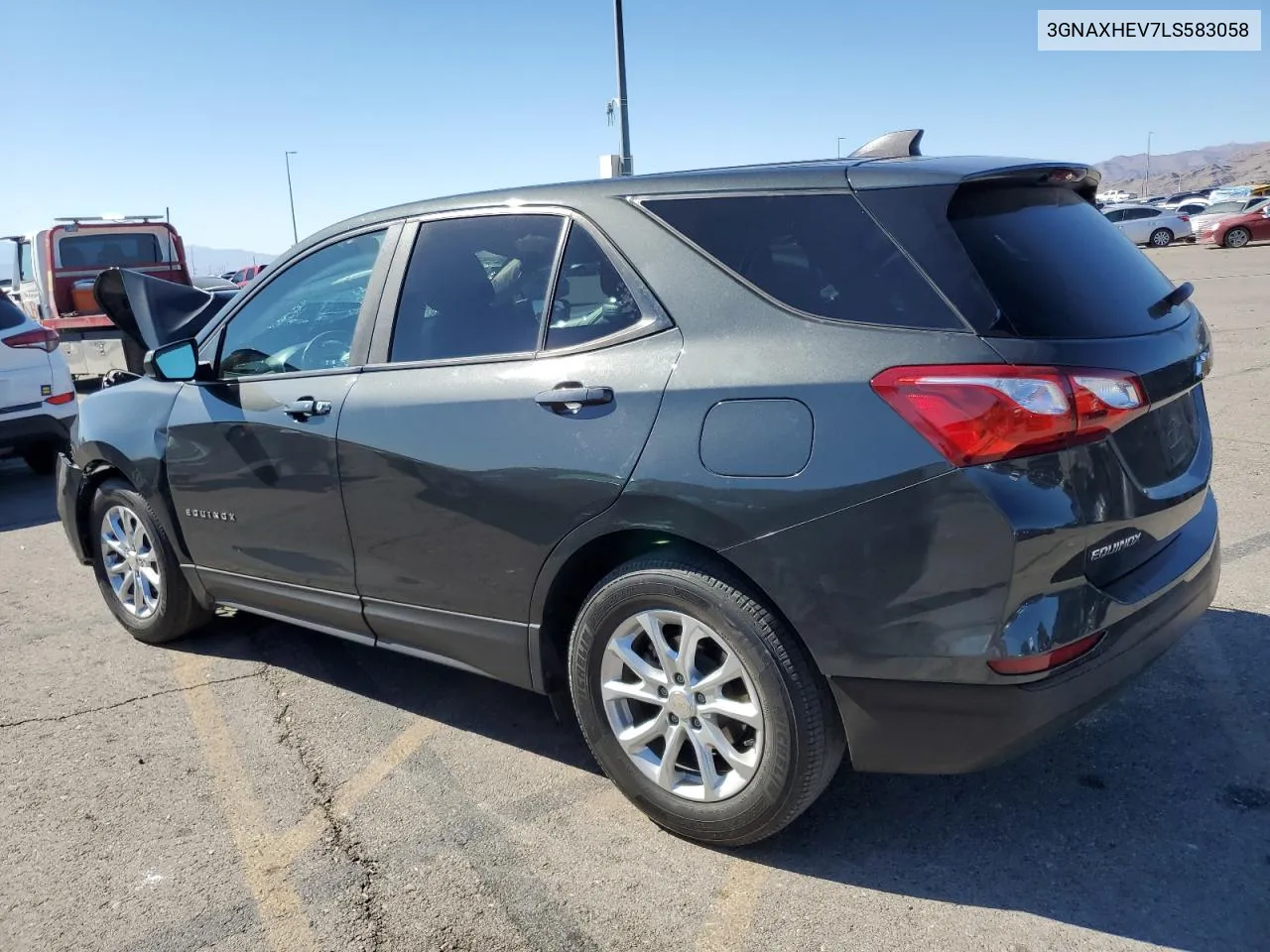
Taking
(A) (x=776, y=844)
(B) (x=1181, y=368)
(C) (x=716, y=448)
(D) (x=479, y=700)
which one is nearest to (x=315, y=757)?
(D) (x=479, y=700)

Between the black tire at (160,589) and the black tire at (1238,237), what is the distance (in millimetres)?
37272

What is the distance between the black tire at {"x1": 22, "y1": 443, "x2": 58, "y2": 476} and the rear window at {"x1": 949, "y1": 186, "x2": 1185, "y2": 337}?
8561 millimetres

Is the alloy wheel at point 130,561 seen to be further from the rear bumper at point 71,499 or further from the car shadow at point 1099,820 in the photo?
the car shadow at point 1099,820

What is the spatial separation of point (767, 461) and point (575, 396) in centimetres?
63

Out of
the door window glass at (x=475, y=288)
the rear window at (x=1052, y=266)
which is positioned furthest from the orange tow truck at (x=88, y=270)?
the rear window at (x=1052, y=266)

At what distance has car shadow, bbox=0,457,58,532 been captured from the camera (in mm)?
7531

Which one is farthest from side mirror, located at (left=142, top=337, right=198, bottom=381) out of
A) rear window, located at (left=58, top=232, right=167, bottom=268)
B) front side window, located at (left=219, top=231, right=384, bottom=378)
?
rear window, located at (left=58, top=232, right=167, bottom=268)

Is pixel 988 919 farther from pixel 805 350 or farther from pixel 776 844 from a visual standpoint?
pixel 805 350

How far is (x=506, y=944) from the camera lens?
2549 mm

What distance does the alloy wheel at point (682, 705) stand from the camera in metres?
2.73

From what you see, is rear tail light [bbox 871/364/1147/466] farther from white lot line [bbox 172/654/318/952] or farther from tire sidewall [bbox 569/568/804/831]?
white lot line [bbox 172/654/318/952]

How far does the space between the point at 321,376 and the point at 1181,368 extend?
106 inches

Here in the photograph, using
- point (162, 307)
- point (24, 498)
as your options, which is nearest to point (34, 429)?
point (24, 498)

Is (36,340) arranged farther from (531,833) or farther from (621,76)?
(621,76)
